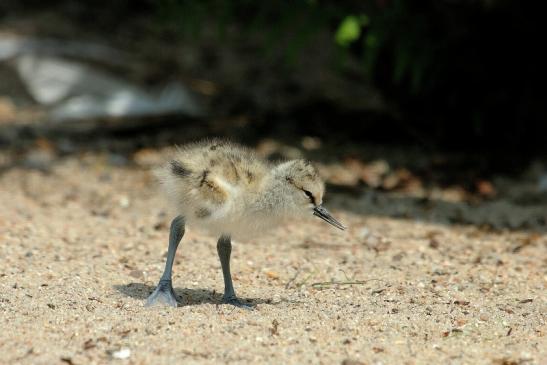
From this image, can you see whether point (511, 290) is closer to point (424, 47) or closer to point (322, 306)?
point (322, 306)

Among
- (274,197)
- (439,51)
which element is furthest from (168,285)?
(439,51)

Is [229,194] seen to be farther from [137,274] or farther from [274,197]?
[137,274]

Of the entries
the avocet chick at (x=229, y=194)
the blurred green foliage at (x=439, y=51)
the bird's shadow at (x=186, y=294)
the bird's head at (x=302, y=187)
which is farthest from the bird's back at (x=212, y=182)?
the blurred green foliage at (x=439, y=51)

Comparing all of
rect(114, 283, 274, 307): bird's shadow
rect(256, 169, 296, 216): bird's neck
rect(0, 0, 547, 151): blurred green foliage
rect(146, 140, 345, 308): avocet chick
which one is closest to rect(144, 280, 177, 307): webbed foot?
rect(146, 140, 345, 308): avocet chick

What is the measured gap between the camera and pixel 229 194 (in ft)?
14.1

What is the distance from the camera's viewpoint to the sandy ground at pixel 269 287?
3908 millimetres

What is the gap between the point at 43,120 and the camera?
29.0ft

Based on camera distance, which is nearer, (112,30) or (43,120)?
(43,120)

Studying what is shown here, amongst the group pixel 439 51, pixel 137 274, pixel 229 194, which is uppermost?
pixel 439 51

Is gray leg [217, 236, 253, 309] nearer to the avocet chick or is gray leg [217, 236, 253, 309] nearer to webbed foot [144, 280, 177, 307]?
the avocet chick

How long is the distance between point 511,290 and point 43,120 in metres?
5.33

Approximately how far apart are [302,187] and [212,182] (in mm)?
499

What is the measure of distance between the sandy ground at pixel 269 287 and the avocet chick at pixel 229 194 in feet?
1.03

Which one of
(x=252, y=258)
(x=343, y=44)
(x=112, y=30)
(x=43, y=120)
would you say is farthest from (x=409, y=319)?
(x=112, y=30)
